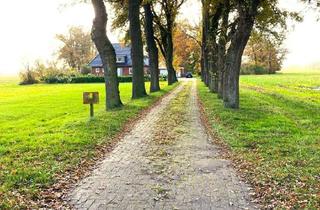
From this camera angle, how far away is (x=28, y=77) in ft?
253

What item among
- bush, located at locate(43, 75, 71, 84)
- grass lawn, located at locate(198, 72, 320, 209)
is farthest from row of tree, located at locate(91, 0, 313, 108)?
bush, located at locate(43, 75, 71, 84)

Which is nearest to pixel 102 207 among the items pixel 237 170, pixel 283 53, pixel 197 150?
pixel 237 170

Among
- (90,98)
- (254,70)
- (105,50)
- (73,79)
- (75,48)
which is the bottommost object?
(73,79)

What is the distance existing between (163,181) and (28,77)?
73.6 metres

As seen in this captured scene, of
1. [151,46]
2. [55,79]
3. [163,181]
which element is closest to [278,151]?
[163,181]

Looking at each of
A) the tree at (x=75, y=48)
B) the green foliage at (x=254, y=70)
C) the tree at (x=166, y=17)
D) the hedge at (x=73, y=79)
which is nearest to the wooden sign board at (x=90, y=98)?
the tree at (x=166, y=17)

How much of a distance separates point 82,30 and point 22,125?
9097cm

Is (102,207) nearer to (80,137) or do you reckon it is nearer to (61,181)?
(61,181)

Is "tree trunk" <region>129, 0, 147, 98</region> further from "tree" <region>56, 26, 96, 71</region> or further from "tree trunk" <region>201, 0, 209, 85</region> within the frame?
"tree" <region>56, 26, 96, 71</region>

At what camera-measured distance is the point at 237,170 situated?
27.9 ft

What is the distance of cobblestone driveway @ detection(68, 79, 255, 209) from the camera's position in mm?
6594

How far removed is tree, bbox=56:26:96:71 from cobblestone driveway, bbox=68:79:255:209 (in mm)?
93467

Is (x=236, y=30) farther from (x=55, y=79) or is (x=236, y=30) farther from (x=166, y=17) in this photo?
(x=55, y=79)

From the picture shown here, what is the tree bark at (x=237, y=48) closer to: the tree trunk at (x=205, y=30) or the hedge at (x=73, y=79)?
the tree trunk at (x=205, y=30)
